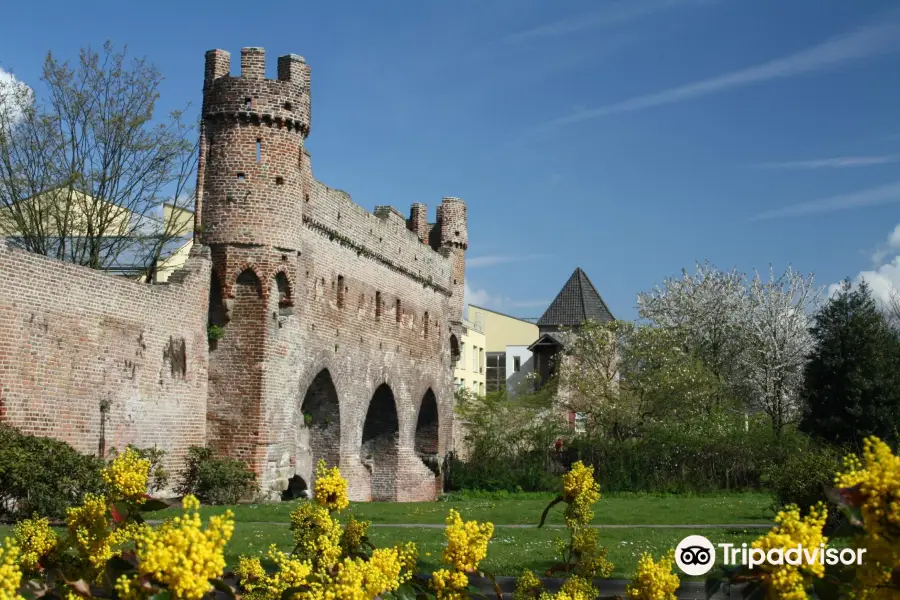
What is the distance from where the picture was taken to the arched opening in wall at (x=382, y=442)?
33469 mm

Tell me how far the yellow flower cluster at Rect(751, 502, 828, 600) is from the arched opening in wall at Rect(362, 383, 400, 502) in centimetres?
2954

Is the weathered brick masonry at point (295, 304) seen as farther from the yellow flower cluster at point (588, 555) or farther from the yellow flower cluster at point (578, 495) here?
the yellow flower cluster at point (588, 555)

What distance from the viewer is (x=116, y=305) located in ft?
68.9

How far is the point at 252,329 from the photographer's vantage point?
2462 centimetres

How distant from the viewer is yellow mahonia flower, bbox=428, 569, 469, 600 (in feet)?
16.4

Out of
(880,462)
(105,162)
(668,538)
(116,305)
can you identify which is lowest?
(668,538)

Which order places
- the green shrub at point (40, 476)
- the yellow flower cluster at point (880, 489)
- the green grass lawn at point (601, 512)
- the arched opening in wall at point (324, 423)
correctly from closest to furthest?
the yellow flower cluster at point (880, 489), the green shrub at point (40, 476), the green grass lawn at point (601, 512), the arched opening in wall at point (324, 423)

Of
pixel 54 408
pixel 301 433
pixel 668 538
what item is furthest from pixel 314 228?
pixel 668 538

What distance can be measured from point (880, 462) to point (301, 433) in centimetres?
2517

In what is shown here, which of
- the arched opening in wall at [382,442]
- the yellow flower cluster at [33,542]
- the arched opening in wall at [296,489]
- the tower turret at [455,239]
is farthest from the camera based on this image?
the tower turret at [455,239]

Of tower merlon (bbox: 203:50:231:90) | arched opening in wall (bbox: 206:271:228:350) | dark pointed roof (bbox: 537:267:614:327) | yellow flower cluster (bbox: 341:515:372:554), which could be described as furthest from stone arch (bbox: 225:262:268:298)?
dark pointed roof (bbox: 537:267:614:327)

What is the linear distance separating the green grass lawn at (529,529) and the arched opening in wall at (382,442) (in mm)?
6299

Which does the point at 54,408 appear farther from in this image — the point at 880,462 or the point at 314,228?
the point at 880,462

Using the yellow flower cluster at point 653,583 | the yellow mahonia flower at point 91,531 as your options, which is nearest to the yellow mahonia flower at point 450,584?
the yellow flower cluster at point 653,583
